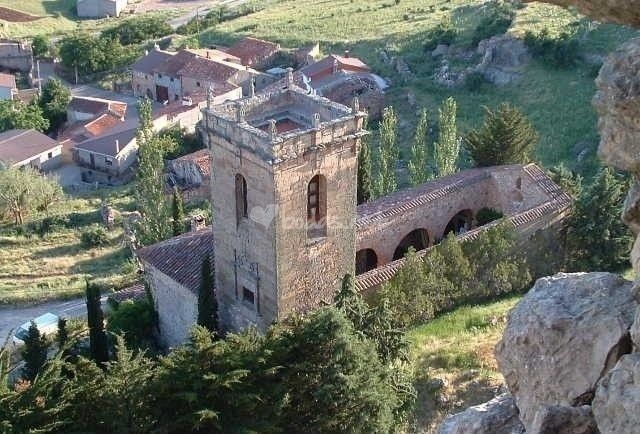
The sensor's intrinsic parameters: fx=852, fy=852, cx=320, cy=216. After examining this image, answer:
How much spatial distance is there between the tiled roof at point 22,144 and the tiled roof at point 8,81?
29.2 feet

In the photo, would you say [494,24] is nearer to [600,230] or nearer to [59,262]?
[600,230]

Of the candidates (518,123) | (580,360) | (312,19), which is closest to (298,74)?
(312,19)

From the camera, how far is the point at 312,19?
83.2 m

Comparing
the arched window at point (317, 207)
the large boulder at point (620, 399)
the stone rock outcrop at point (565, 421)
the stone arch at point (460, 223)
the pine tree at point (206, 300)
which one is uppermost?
the large boulder at point (620, 399)

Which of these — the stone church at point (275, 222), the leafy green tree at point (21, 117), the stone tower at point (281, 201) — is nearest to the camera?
the stone tower at point (281, 201)

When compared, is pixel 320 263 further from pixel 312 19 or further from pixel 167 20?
pixel 167 20

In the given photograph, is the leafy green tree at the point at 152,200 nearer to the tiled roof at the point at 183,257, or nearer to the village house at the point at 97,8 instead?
the tiled roof at the point at 183,257

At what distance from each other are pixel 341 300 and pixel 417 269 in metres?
4.16

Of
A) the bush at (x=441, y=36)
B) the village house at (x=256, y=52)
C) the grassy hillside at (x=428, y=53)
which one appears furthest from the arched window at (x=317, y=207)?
the village house at (x=256, y=52)

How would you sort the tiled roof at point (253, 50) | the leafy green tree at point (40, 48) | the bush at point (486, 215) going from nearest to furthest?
the bush at point (486, 215), the tiled roof at point (253, 50), the leafy green tree at point (40, 48)

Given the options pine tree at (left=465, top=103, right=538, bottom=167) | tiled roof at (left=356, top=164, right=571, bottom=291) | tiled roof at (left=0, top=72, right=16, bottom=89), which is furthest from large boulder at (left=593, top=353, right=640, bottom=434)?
tiled roof at (left=0, top=72, right=16, bottom=89)

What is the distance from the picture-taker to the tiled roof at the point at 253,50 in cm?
7356

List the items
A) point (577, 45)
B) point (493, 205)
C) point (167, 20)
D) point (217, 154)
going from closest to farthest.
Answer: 1. point (217, 154)
2. point (493, 205)
3. point (577, 45)
4. point (167, 20)

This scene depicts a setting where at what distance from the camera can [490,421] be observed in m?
10.7
